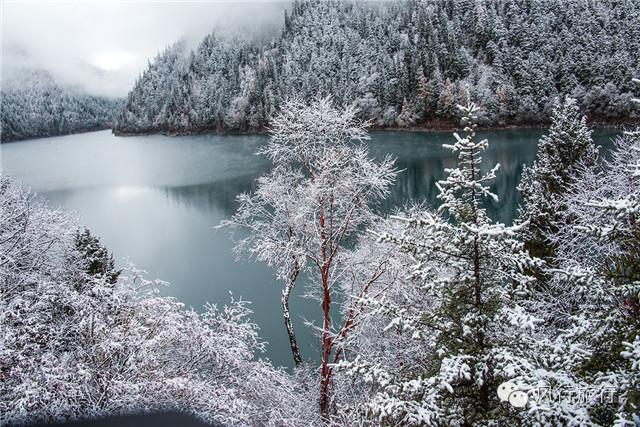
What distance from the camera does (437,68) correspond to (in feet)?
343

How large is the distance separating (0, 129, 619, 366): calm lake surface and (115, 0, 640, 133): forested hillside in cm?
1394

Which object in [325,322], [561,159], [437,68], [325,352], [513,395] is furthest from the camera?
[437,68]

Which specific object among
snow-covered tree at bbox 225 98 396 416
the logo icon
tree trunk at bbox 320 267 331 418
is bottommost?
tree trunk at bbox 320 267 331 418

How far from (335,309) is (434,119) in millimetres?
78072

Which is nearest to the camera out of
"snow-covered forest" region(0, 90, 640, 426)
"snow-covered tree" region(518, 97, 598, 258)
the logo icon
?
the logo icon

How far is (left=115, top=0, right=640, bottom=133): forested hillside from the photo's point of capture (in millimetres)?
91188

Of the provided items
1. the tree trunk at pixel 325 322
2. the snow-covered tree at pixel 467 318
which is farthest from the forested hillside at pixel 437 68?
the snow-covered tree at pixel 467 318

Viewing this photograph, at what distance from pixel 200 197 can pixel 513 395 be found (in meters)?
50.0

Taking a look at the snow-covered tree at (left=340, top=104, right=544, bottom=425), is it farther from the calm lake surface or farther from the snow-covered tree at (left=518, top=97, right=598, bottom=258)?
the calm lake surface

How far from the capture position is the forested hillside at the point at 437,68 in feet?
299

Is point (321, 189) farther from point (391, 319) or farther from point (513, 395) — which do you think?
point (513, 395)

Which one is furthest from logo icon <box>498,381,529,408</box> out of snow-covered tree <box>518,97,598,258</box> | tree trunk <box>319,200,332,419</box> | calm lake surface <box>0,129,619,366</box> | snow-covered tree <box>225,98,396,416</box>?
calm lake surface <box>0,129,619,366</box>

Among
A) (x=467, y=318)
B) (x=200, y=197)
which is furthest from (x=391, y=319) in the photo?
(x=200, y=197)

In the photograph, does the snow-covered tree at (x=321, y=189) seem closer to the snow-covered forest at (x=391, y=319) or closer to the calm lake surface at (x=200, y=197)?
the snow-covered forest at (x=391, y=319)
